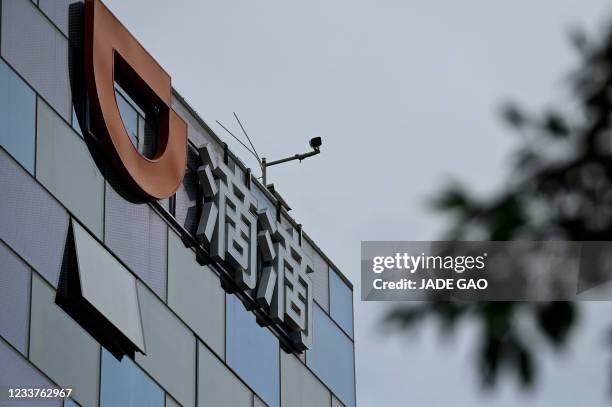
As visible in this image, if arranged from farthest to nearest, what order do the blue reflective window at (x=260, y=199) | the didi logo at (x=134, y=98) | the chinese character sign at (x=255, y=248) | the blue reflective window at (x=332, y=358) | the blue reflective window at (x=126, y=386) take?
the blue reflective window at (x=332, y=358) < the blue reflective window at (x=260, y=199) < the chinese character sign at (x=255, y=248) < the didi logo at (x=134, y=98) < the blue reflective window at (x=126, y=386)

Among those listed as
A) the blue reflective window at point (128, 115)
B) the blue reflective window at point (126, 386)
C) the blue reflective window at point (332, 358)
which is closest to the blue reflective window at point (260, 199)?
the blue reflective window at point (332, 358)

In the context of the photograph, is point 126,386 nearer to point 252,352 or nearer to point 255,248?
point 252,352

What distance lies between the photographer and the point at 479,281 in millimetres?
5578

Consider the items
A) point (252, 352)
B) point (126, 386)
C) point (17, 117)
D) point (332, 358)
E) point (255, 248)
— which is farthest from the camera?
point (332, 358)

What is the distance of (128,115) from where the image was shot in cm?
1934

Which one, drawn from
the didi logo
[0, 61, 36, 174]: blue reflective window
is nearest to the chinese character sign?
the didi logo

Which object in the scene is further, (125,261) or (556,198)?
(125,261)

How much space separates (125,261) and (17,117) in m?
2.81

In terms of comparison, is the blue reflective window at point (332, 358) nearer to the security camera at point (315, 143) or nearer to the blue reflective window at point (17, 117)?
the security camera at point (315, 143)

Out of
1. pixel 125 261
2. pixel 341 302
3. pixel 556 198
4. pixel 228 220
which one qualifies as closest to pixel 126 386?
pixel 125 261

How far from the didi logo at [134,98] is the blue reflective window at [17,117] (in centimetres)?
137

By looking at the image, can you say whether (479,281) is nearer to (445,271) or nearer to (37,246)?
(445,271)

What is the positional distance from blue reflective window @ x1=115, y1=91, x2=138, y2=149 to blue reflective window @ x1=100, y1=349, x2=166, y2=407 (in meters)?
3.38

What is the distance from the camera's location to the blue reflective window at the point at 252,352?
21.5 metres
